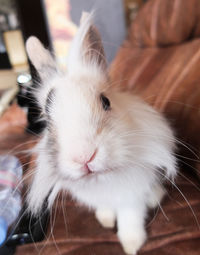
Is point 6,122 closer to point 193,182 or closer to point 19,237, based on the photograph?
point 19,237

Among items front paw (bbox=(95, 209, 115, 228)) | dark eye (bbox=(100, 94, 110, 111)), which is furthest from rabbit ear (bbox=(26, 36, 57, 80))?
front paw (bbox=(95, 209, 115, 228))

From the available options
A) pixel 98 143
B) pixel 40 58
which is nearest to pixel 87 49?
pixel 40 58

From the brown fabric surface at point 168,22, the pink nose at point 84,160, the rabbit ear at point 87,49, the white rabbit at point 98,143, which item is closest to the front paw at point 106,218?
the white rabbit at point 98,143

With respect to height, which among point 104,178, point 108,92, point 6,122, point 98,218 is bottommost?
point 6,122

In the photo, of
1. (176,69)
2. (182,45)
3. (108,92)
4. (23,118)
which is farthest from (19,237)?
(23,118)

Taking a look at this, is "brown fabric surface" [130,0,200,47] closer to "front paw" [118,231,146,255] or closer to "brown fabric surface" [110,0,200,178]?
"brown fabric surface" [110,0,200,178]

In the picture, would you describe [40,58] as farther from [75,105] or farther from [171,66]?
[171,66]
